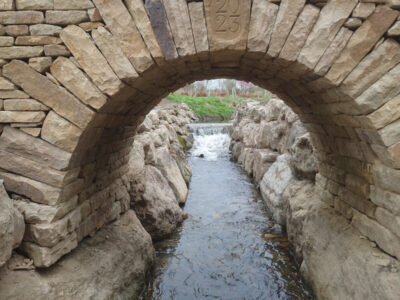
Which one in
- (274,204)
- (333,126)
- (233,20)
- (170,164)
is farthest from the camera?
(170,164)

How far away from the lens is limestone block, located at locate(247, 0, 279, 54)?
96.9 inches

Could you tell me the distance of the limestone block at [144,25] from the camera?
2.48 m

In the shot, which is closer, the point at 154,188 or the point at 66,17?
the point at 66,17

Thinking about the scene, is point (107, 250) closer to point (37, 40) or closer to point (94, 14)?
point (37, 40)

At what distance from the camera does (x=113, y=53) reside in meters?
2.53

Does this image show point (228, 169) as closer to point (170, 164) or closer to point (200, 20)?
point (170, 164)

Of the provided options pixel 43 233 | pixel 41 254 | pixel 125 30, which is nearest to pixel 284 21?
pixel 125 30

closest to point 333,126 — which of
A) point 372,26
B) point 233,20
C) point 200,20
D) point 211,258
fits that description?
point 372,26

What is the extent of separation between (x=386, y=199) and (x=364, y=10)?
1664mm

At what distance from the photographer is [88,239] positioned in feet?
11.5

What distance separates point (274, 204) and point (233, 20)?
15.8 feet

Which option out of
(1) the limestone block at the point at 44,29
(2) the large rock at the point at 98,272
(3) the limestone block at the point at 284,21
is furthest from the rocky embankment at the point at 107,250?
(3) the limestone block at the point at 284,21

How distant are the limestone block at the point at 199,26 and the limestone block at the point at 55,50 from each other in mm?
1134

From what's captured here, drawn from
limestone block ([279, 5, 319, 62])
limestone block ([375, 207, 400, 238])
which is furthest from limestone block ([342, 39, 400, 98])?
limestone block ([375, 207, 400, 238])
